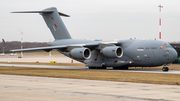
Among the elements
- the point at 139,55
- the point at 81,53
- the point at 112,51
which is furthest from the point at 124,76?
the point at 81,53

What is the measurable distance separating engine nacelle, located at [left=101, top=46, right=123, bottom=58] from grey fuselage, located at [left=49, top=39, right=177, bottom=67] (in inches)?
29.7

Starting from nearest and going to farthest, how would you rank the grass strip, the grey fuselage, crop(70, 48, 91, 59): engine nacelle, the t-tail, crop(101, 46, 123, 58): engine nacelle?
the grass strip, the grey fuselage, crop(101, 46, 123, 58): engine nacelle, crop(70, 48, 91, 59): engine nacelle, the t-tail

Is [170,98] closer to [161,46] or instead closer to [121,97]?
[121,97]

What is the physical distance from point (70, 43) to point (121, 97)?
28.4 meters

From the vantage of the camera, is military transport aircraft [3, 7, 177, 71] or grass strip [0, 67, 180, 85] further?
military transport aircraft [3, 7, 177, 71]

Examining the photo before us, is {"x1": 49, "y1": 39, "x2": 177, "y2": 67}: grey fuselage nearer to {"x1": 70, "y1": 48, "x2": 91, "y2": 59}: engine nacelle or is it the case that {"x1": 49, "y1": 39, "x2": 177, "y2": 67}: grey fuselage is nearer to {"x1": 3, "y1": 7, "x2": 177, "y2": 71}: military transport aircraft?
{"x1": 3, "y1": 7, "x2": 177, "y2": 71}: military transport aircraft

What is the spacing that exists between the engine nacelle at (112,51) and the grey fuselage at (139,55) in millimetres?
755

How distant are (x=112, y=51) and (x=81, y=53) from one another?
3.52m

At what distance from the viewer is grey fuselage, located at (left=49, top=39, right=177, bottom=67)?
3450cm

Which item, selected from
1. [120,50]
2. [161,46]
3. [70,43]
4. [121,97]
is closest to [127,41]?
[120,50]

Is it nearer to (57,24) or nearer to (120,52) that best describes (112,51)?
(120,52)

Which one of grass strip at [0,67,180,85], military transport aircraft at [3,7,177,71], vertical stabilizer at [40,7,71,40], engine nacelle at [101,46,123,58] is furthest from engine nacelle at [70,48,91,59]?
vertical stabilizer at [40,7,71,40]

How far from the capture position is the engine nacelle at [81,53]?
3572cm

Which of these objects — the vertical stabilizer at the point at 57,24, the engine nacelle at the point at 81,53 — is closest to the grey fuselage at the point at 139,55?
the engine nacelle at the point at 81,53
